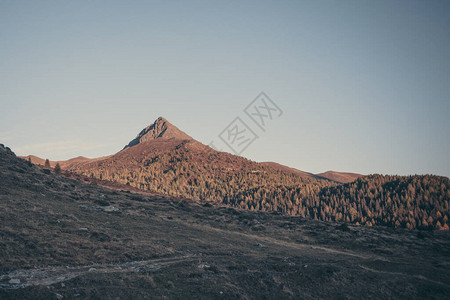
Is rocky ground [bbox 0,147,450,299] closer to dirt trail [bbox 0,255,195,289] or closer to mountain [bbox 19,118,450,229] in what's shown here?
dirt trail [bbox 0,255,195,289]

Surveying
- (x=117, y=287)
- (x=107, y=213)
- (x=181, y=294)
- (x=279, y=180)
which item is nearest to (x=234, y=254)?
(x=181, y=294)

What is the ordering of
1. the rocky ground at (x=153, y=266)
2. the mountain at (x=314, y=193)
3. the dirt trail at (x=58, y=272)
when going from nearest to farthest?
the dirt trail at (x=58, y=272) < the rocky ground at (x=153, y=266) < the mountain at (x=314, y=193)

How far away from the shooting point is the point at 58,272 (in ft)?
48.1

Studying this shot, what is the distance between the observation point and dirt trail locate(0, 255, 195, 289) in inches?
487

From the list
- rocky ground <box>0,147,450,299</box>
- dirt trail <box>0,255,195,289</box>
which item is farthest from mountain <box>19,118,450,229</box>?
dirt trail <box>0,255,195,289</box>

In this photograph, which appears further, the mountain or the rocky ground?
the mountain

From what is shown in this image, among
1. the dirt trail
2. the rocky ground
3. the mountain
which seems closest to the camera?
the dirt trail

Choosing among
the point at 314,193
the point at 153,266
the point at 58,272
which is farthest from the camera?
the point at 314,193

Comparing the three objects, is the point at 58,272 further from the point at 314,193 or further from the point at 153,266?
the point at 314,193

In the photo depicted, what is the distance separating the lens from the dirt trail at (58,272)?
12380 millimetres

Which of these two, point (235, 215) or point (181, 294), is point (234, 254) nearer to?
point (181, 294)

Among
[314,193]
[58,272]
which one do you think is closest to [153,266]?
[58,272]

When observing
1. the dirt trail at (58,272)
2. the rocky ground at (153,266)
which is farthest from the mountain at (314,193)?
the dirt trail at (58,272)

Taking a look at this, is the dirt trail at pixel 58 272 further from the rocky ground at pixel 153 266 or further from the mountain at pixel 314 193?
the mountain at pixel 314 193
